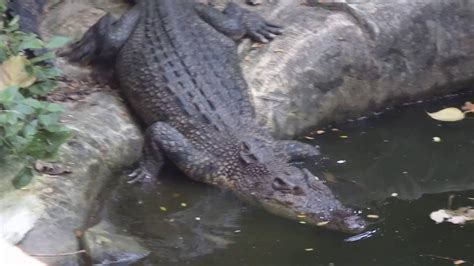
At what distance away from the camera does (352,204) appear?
16.4 ft

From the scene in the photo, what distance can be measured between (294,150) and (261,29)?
1107mm

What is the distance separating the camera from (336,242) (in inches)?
180

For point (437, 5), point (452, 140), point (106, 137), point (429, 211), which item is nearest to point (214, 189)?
point (106, 137)

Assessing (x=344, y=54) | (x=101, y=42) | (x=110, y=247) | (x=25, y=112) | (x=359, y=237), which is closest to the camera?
(x=25, y=112)

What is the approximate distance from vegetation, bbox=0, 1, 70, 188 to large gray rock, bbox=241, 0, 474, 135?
1.68 metres

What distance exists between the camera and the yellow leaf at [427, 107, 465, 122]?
6195mm

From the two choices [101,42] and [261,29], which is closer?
[101,42]

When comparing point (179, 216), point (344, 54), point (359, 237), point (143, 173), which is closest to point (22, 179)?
point (179, 216)

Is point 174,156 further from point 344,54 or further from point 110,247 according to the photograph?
point 344,54

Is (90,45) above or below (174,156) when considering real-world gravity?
above

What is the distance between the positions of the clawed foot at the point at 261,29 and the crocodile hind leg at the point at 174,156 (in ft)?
3.68

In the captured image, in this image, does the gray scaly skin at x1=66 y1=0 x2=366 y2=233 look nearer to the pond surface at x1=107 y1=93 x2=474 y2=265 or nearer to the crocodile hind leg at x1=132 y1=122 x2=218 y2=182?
the crocodile hind leg at x1=132 y1=122 x2=218 y2=182

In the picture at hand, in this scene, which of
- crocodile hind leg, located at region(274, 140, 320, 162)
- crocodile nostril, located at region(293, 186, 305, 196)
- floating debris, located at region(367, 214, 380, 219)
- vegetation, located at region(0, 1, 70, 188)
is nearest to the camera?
vegetation, located at region(0, 1, 70, 188)

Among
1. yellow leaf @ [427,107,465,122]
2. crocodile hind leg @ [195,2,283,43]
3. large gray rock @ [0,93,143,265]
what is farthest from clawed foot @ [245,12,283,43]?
yellow leaf @ [427,107,465,122]
